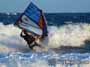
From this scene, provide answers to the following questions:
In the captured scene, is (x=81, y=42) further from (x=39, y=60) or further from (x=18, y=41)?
(x=39, y=60)

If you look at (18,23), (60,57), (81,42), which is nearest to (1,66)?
(60,57)

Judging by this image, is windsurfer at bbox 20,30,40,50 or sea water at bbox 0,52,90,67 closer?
sea water at bbox 0,52,90,67

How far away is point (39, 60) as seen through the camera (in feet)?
10.5

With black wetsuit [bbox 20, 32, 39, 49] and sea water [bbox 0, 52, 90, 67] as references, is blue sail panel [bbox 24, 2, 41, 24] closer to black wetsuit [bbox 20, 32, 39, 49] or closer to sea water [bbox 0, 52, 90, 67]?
black wetsuit [bbox 20, 32, 39, 49]

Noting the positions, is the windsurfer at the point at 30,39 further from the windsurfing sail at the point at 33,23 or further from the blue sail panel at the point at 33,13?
the blue sail panel at the point at 33,13

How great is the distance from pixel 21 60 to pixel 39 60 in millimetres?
169

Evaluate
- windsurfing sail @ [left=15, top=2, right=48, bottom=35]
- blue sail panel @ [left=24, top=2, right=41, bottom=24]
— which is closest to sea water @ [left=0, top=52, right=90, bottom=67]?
windsurfing sail @ [left=15, top=2, right=48, bottom=35]

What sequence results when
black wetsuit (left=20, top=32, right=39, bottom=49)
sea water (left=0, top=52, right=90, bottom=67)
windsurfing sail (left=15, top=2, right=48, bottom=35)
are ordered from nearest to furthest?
1. sea water (left=0, top=52, right=90, bottom=67)
2. windsurfing sail (left=15, top=2, right=48, bottom=35)
3. black wetsuit (left=20, top=32, right=39, bottom=49)

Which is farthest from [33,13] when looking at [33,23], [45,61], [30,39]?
[45,61]

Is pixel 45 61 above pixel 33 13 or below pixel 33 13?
above

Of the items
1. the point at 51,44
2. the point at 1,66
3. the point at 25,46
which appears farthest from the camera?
the point at 51,44

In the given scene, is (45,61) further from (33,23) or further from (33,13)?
(33,13)

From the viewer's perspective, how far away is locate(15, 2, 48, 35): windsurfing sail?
611 cm

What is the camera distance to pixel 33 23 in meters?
6.18
